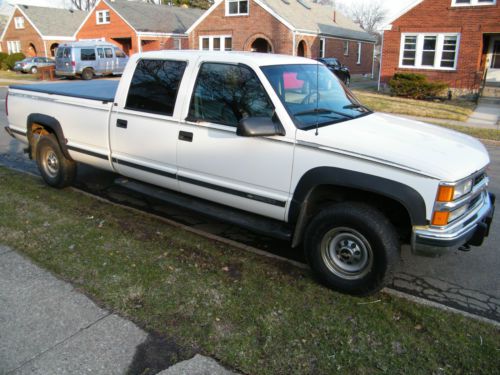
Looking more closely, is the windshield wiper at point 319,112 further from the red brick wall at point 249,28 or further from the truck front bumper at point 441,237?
the red brick wall at point 249,28

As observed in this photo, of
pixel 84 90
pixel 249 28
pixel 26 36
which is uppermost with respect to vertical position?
pixel 26 36

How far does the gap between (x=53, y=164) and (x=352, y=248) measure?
4708 millimetres

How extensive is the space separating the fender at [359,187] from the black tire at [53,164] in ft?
12.3

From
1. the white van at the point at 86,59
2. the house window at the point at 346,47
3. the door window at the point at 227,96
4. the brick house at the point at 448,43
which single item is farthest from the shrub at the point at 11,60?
the door window at the point at 227,96

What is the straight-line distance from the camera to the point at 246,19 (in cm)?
3209

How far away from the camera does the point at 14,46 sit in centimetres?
5162

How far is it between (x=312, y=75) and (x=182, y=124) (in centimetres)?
146

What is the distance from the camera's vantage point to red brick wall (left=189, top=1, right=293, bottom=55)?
31188 mm

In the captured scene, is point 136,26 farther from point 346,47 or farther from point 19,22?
point 19,22

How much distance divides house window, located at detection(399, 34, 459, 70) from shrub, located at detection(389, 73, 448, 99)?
241 cm

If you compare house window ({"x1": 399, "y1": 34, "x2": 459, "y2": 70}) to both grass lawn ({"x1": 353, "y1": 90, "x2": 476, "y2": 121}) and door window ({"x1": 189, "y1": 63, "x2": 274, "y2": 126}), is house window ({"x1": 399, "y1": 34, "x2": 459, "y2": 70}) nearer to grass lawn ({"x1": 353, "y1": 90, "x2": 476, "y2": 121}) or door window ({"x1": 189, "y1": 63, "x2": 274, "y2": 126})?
grass lawn ({"x1": 353, "y1": 90, "x2": 476, "y2": 121})

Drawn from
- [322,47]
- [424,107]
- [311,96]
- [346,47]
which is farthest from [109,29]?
[311,96]

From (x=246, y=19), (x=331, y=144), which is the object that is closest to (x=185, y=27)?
(x=246, y=19)

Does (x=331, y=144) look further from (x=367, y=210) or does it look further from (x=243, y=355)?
(x=243, y=355)
